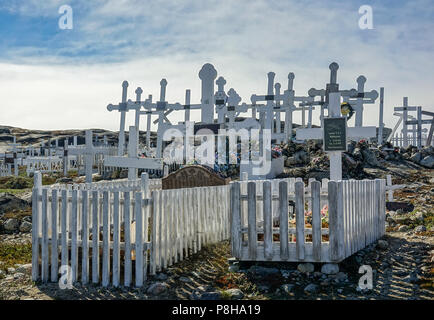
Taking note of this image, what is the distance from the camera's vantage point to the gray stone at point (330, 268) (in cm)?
648

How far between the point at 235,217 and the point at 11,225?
7576 mm

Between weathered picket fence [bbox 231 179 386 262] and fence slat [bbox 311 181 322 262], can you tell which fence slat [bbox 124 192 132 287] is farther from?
fence slat [bbox 311 181 322 262]

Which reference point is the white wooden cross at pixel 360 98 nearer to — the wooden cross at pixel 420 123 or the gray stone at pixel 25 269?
the wooden cross at pixel 420 123

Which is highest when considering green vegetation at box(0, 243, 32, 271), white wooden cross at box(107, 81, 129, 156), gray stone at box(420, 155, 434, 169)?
white wooden cross at box(107, 81, 129, 156)

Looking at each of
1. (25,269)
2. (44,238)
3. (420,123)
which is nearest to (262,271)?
(44,238)

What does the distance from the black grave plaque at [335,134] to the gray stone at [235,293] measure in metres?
5.15

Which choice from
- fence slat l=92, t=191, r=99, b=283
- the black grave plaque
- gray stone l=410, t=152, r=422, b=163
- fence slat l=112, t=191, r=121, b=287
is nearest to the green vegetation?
fence slat l=92, t=191, r=99, b=283

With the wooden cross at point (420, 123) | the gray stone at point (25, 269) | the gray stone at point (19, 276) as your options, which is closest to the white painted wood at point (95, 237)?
the gray stone at point (19, 276)

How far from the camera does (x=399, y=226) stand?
34.0 feet

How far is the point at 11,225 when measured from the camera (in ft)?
38.9

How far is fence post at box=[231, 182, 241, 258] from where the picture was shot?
6.91m

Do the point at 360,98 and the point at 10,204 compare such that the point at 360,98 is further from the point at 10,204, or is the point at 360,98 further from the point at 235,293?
the point at 235,293

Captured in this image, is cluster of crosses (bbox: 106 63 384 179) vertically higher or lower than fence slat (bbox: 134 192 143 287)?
higher

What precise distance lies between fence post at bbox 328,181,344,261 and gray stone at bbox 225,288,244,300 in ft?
4.92
